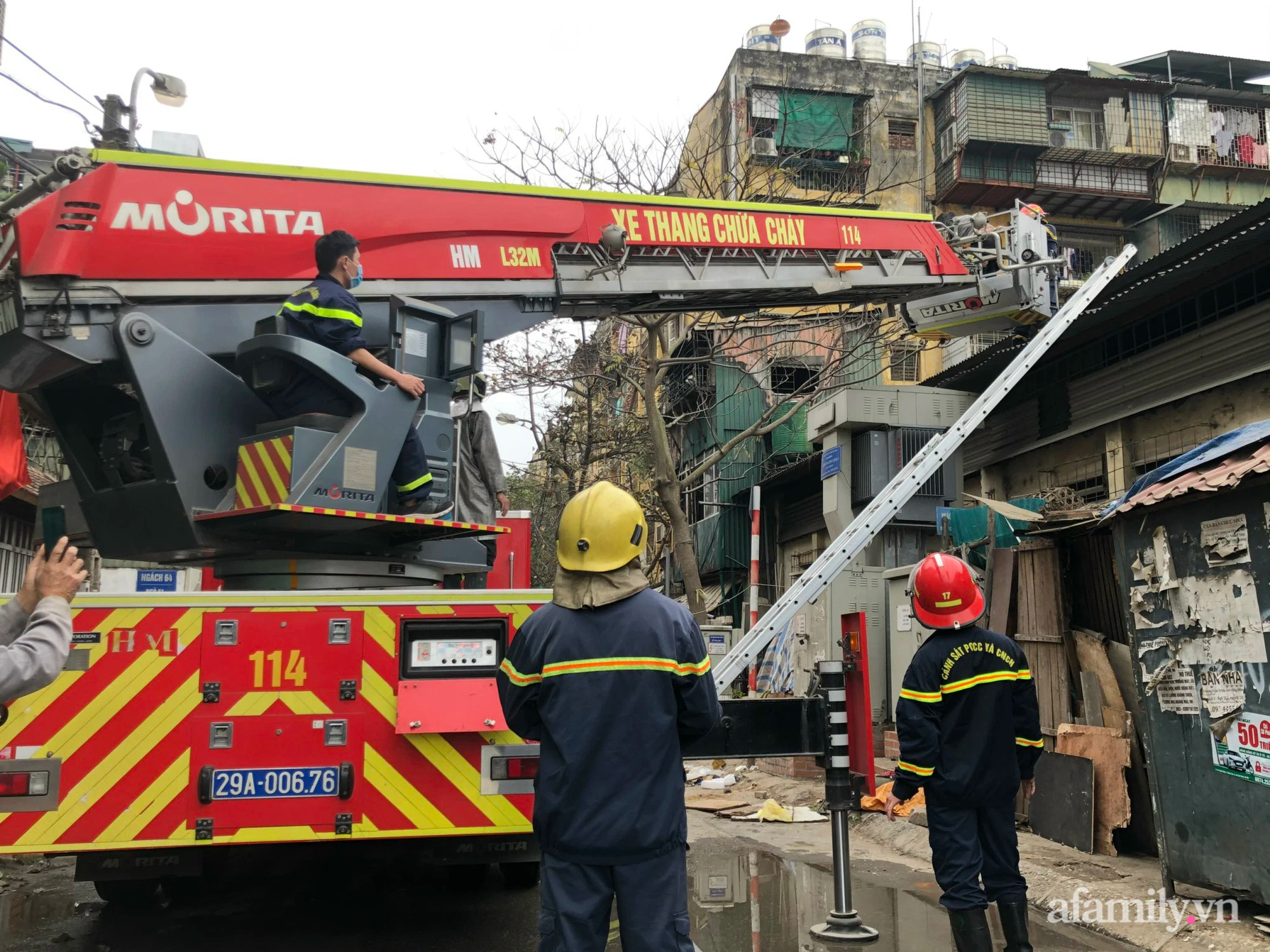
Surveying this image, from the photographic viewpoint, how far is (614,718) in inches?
126

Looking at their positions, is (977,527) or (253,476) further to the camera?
(977,527)

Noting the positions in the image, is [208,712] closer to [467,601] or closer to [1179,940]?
[467,601]

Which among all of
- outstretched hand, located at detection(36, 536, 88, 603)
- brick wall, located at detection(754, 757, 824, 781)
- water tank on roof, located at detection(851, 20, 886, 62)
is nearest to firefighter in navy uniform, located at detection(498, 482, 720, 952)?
outstretched hand, located at detection(36, 536, 88, 603)

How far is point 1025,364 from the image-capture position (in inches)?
315

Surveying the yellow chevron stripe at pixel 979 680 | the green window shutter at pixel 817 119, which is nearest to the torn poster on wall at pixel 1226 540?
the yellow chevron stripe at pixel 979 680

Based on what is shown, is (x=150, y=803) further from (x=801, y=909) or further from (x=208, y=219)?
(x=801, y=909)

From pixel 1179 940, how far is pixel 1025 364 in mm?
4114

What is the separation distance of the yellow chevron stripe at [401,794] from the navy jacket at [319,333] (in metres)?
1.64

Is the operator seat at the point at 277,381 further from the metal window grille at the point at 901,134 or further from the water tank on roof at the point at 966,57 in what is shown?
the water tank on roof at the point at 966,57

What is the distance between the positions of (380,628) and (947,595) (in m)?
2.45

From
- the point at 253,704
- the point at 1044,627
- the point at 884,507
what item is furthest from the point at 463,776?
the point at 1044,627

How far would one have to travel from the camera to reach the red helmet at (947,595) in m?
4.82

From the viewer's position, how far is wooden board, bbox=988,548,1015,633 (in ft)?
27.9

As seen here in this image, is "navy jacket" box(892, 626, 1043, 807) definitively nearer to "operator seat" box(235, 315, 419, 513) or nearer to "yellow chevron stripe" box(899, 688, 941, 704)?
"yellow chevron stripe" box(899, 688, 941, 704)
